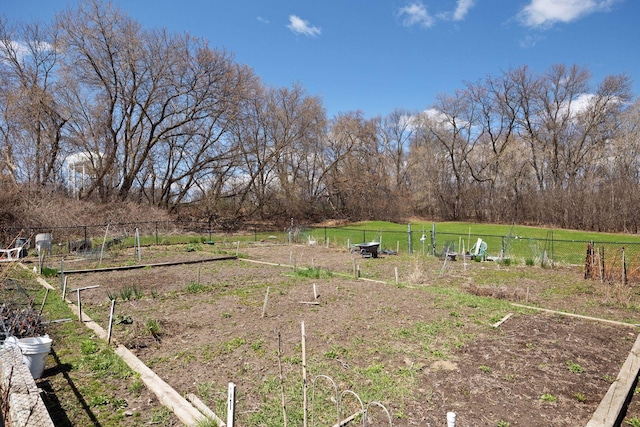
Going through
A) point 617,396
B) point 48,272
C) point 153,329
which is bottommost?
point 617,396

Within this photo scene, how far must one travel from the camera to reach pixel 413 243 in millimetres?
23375

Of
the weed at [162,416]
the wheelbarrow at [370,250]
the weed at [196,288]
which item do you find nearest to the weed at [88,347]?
the weed at [162,416]

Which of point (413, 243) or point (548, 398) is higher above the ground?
point (413, 243)

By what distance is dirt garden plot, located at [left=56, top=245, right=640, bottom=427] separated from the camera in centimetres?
395

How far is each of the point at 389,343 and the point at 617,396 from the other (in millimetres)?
2788

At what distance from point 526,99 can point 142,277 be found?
1816 inches

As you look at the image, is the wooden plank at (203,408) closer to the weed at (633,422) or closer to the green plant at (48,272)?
the weed at (633,422)

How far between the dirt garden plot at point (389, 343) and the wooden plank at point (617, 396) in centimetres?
12

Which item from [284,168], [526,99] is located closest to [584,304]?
[284,168]

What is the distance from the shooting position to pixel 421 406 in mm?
3850

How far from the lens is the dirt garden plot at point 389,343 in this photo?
3.95 meters

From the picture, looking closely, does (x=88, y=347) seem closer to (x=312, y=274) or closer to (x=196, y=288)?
(x=196, y=288)

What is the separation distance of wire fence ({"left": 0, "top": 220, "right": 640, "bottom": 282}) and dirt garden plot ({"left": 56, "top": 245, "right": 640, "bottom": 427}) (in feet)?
5.77

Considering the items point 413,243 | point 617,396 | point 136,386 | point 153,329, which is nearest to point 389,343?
point 617,396
